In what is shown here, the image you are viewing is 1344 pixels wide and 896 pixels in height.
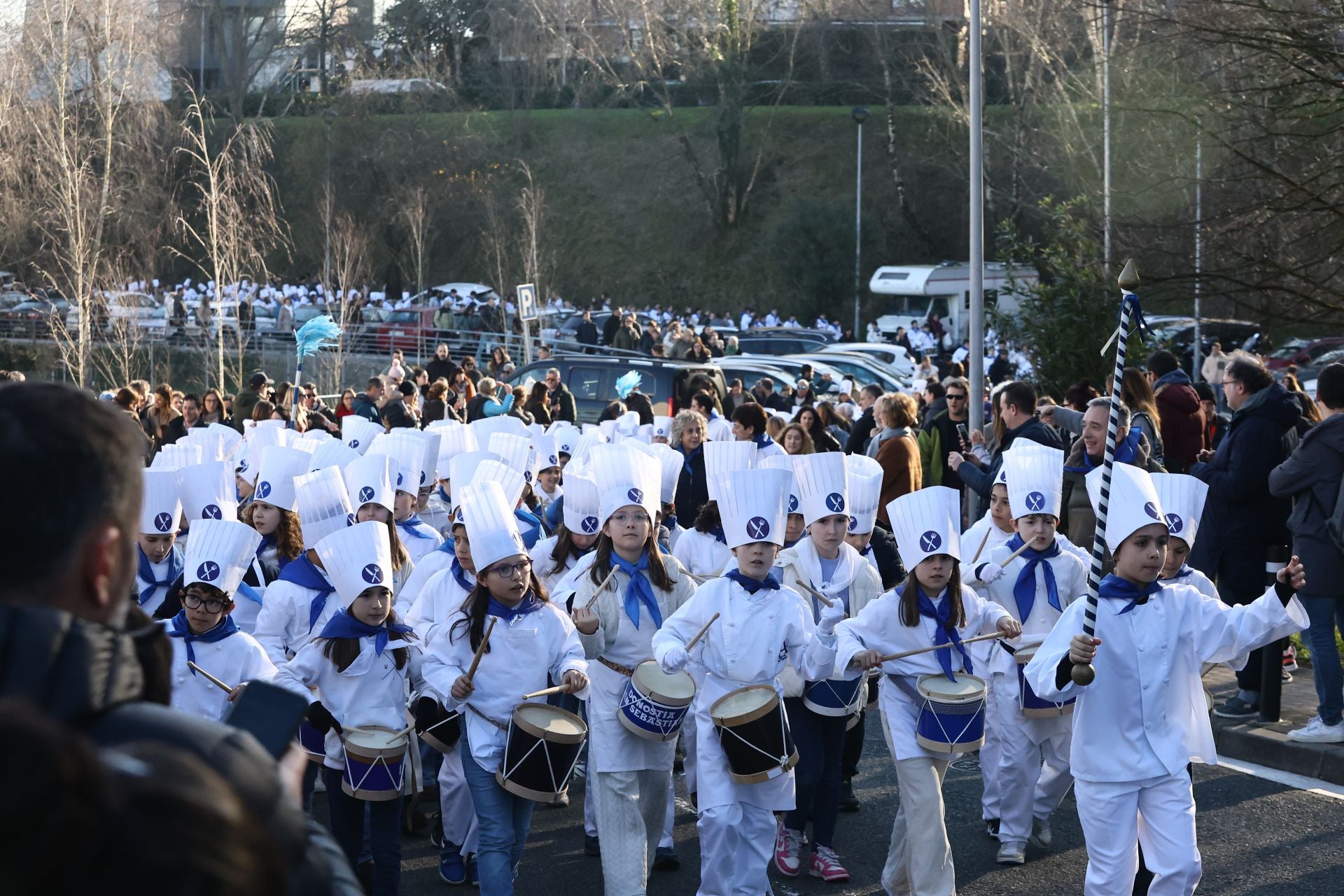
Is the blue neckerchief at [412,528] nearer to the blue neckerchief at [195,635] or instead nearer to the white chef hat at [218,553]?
the white chef hat at [218,553]

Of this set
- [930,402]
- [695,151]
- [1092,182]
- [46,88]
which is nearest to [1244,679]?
[930,402]

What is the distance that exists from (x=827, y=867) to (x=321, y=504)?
11.8 ft

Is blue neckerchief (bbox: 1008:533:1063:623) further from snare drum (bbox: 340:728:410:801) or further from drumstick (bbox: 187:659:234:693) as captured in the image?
drumstick (bbox: 187:659:234:693)

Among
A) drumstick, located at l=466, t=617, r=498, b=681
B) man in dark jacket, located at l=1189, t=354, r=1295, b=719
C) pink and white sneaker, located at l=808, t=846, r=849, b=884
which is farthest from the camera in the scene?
man in dark jacket, located at l=1189, t=354, r=1295, b=719

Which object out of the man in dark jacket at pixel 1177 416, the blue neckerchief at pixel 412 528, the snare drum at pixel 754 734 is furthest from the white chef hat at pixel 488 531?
the man in dark jacket at pixel 1177 416

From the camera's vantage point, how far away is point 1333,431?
892 centimetres

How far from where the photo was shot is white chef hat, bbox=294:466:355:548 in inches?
345

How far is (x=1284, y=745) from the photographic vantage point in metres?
8.84

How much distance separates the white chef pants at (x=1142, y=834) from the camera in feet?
18.9

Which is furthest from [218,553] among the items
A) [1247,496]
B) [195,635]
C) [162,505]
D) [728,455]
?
[1247,496]

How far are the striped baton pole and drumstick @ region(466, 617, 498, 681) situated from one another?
7.98 feet

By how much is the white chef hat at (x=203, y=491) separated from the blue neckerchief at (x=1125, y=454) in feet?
17.9

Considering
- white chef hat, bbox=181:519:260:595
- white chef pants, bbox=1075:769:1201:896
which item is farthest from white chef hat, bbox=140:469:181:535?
white chef pants, bbox=1075:769:1201:896

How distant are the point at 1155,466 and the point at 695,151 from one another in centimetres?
5462
